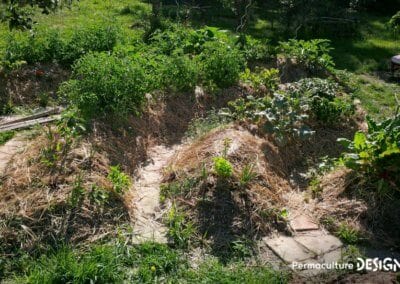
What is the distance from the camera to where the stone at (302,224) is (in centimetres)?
542

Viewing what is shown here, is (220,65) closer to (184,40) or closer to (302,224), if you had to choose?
(184,40)

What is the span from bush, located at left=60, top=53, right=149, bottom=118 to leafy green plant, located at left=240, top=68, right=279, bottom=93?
1.88 m

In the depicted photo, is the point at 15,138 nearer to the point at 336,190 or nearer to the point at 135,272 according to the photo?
the point at 135,272

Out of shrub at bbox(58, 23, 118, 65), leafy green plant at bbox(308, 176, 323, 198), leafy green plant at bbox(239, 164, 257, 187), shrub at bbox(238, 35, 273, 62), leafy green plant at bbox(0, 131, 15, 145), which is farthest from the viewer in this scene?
Answer: shrub at bbox(238, 35, 273, 62)

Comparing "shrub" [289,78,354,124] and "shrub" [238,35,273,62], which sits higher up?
"shrub" [238,35,273,62]

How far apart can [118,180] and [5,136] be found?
2.01 meters

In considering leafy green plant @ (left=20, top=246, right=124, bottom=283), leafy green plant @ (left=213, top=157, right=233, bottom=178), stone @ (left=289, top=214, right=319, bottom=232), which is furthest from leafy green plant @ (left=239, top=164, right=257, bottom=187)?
leafy green plant @ (left=20, top=246, right=124, bottom=283)

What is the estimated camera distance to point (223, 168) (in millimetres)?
5480

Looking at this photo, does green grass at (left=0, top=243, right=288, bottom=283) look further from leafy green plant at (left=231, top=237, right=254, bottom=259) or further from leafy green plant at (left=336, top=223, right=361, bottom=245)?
leafy green plant at (left=336, top=223, right=361, bottom=245)

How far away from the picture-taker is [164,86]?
24.9 ft

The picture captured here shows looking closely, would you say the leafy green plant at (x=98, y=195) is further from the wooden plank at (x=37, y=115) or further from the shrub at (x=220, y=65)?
the shrub at (x=220, y=65)

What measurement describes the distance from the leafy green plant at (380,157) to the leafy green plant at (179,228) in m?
1.89

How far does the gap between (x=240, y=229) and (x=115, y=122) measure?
2.22 metres

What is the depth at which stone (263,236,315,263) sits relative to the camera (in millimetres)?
4949
